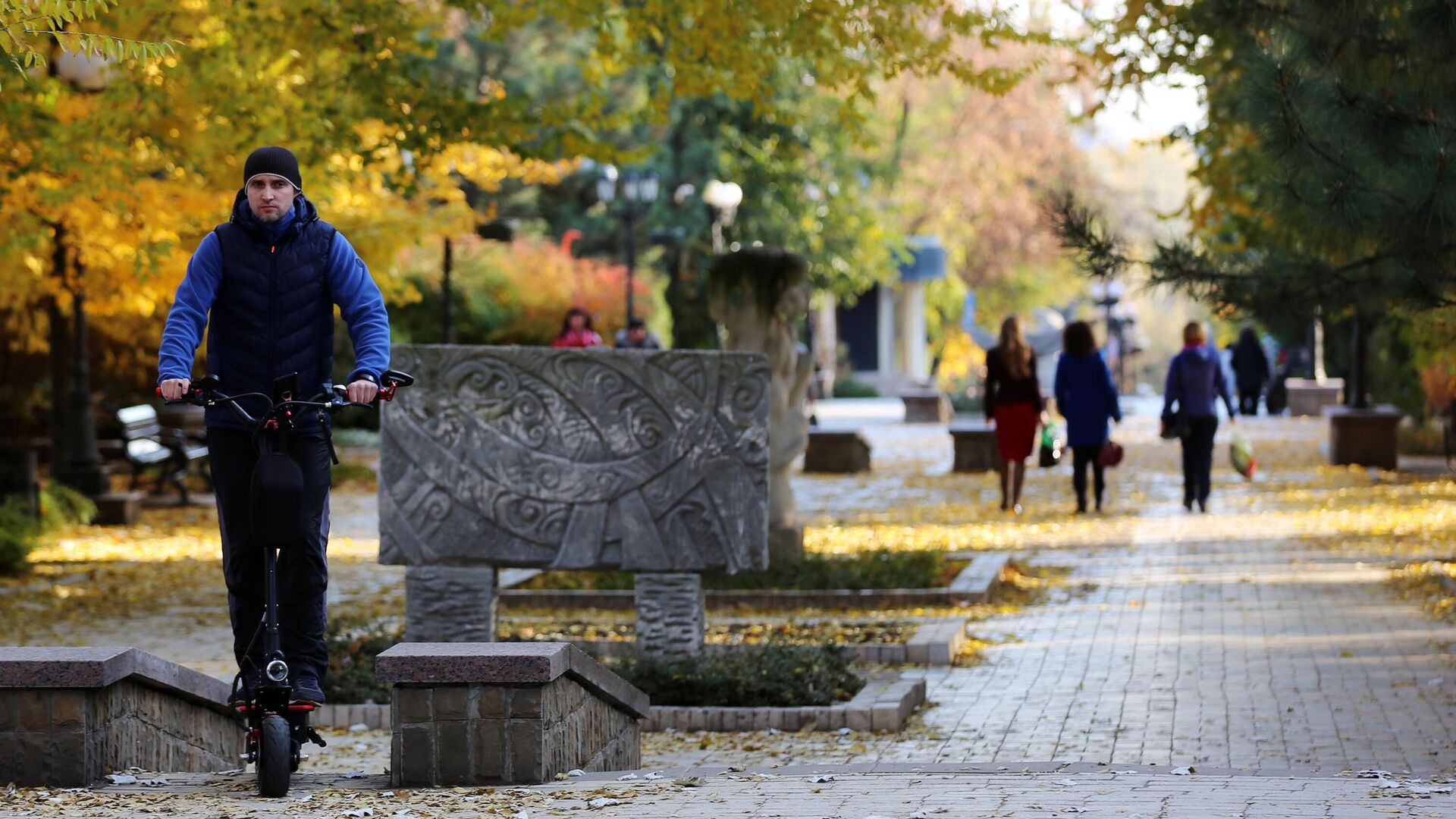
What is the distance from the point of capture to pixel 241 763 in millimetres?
7539

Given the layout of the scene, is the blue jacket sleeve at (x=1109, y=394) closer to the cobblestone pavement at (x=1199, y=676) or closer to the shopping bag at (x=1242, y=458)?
the cobblestone pavement at (x=1199, y=676)

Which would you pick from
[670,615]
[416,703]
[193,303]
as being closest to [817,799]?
[416,703]

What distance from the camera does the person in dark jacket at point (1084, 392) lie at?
57.8ft

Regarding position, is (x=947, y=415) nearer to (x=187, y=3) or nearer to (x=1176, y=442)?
(x=1176, y=442)

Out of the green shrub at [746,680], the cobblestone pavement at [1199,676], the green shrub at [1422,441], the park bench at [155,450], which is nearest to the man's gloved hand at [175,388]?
the cobblestone pavement at [1199,676]

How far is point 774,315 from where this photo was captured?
13.4m

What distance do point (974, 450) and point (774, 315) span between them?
34.3 feet

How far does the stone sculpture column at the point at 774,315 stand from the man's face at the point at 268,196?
7347 millimetres

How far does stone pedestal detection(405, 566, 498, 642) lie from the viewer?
9.93m

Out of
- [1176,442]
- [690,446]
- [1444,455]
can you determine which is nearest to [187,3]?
[690,446]

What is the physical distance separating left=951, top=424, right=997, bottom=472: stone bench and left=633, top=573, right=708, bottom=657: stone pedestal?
13.7m

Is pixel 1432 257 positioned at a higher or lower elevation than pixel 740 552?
higher

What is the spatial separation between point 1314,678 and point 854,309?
5043 centimetres

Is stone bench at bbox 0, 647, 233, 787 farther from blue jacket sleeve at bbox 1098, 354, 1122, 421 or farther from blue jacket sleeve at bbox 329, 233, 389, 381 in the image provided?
blue jacket sleeve at bbox 1098, 354, 1122, 421
